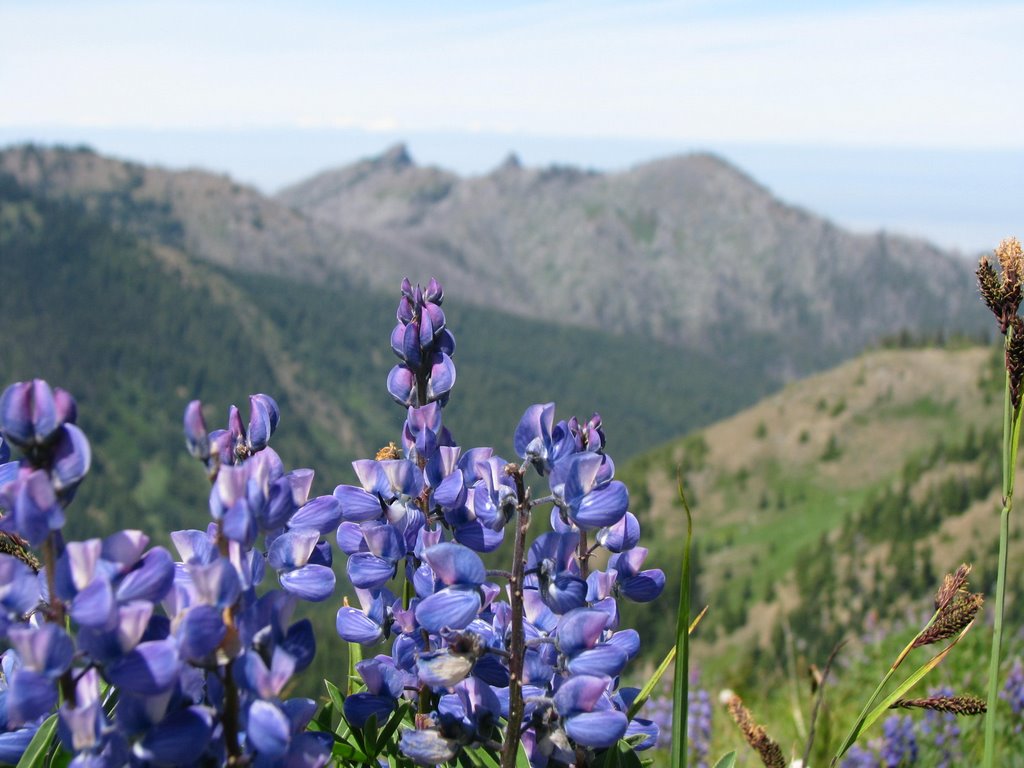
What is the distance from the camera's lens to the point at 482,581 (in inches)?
99.1

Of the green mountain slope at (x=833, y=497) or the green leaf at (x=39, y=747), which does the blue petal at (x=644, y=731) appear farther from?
the green mountain slope at (x=833, y=497)

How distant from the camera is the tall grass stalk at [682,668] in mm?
2547

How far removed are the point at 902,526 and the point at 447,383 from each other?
305 ft

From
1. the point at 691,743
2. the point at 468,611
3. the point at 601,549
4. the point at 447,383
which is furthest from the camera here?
the point at 691,743

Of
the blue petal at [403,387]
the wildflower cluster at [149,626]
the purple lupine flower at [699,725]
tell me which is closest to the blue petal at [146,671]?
the wildflower cluster at [149,626]

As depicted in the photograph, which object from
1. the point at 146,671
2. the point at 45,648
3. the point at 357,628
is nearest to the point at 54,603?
the point at 45,648

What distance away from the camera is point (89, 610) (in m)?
1.99

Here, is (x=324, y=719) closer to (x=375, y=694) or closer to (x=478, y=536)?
(x=375, y=694)

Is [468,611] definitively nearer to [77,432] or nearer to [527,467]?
[527,467]

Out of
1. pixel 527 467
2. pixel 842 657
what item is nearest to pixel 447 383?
pixel 527 467

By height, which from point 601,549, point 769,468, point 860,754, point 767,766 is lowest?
point 769,468

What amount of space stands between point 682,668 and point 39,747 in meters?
1.48

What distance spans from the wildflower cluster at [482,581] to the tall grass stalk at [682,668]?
0.45 feet

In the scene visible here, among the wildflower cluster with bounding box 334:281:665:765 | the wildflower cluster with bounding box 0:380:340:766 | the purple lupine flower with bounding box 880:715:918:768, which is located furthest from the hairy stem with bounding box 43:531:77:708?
the purple lupine flower with bounding box 880:715:918:768
